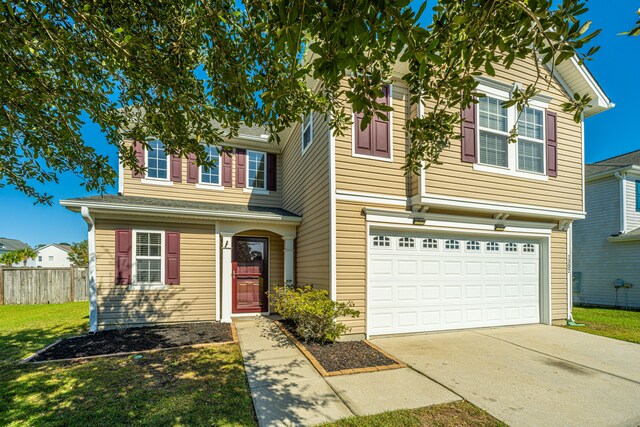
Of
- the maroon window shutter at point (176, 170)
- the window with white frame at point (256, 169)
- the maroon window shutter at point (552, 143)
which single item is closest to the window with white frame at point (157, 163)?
the maroon window shutter at point (176, 170)

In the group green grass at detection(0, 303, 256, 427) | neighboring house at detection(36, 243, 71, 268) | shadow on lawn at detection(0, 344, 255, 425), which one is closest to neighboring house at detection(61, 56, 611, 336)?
green grass at detection(0, 303, 256, 427)

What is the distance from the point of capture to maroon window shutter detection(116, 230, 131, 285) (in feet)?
24.1

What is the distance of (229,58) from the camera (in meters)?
3.45

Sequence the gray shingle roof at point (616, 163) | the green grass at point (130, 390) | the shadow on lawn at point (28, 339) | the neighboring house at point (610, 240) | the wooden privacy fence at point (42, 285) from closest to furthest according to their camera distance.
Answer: the green grass at point (130, 390)
the shadow on lawn at point (28, 339)
the neighboring house at point (610, 240)
the wooden privacy fence at point (42, 285)
the gray shingle roof at point (616, 163)

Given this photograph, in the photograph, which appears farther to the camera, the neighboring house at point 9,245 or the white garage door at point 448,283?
the neighboring house at point 9,245

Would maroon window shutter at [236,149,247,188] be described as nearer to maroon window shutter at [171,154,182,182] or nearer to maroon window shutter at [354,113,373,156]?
maroon window shutter at [171,154,182,182]

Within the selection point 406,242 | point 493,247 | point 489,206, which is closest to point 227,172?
point 406,242

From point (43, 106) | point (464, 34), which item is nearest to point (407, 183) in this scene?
point (464, 34)

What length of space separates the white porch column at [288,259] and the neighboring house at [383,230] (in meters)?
0.03

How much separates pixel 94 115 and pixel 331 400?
4.66 metres

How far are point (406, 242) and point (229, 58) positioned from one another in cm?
496

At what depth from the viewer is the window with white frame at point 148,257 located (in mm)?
7582

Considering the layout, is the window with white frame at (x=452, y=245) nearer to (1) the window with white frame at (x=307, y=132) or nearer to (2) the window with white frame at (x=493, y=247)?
(2) the window with white frame at (x=493, y=247)

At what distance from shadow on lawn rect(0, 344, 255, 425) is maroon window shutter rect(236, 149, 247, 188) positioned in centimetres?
565
